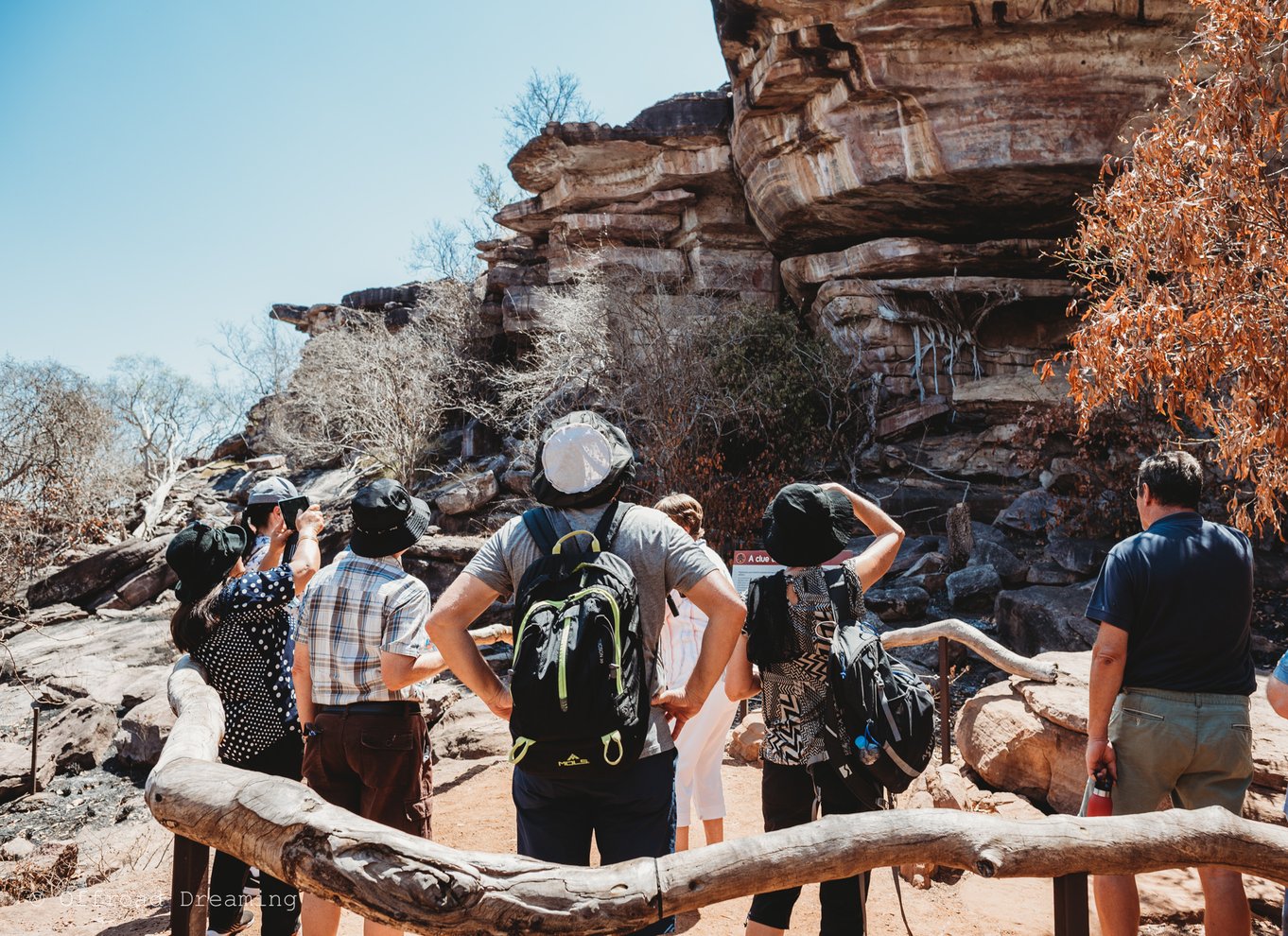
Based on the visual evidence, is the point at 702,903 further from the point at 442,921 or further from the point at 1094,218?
the point at 1094,218

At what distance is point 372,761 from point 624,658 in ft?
4.36

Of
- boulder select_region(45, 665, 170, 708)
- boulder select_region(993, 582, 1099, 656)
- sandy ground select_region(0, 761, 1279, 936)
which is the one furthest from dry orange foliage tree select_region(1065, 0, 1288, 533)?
boulder select_region(45, 665, 170, 708)

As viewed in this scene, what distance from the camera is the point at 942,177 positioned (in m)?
14.1

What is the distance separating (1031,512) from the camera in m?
12.3

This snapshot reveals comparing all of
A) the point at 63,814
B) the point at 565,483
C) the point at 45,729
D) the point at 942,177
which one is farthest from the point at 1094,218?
the point at 45,729

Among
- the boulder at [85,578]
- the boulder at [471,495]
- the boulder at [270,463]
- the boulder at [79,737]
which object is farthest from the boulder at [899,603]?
the boulder at [270,463]

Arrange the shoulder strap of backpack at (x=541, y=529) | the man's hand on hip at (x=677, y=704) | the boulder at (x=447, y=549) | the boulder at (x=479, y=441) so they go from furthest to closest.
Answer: the boulder at (x=479, y=441) → the boulder at (x=447, y=549) → the man's hand on hip at (x=677, y=704) → the shoulder strap of backpack at (x=541, y=529)

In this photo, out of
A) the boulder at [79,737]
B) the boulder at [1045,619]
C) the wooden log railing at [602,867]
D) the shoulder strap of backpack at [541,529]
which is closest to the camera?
the wooden log railing at [602,867]

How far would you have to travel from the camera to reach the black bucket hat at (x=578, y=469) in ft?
8.15

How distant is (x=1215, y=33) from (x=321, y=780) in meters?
7.05

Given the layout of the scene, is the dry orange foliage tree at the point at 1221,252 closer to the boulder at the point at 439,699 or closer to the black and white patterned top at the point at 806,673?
the black and white patterned top at the point at 806,673

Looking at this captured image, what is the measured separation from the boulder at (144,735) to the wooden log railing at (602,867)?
8892mm

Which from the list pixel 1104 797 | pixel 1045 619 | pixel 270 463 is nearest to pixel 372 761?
pixel 1104 797

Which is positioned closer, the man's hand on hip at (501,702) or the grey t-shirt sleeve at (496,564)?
the grey t-shirt sleeve at (496,564)
